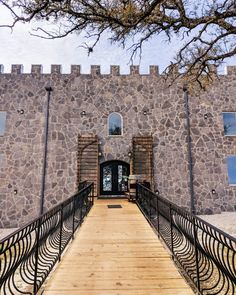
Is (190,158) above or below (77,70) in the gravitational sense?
below

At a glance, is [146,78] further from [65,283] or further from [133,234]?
[65,283]

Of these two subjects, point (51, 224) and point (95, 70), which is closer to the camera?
point (51, 224)

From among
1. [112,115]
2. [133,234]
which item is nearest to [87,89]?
[112,115]

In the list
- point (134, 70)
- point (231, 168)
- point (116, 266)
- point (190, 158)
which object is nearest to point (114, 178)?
point (190, 158)

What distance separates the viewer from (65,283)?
3074 millimetres

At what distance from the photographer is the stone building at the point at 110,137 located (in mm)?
11305

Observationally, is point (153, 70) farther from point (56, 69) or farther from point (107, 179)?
point (107, 179)

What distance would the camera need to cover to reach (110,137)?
11805 millimetres

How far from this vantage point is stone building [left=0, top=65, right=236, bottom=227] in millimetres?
11305

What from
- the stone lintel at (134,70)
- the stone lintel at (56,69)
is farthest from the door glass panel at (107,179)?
the stone lintel at (56,69)

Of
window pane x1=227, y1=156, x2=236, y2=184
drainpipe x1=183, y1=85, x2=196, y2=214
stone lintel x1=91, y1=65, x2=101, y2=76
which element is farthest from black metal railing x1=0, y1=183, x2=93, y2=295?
window pane x1=227, y1=156, x2=236, y2=184

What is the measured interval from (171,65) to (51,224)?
6.47m

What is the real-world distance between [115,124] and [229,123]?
6274 mm

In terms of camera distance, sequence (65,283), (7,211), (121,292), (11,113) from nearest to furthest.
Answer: (121,292) → (65,283) → (7,211) → (11,113)
